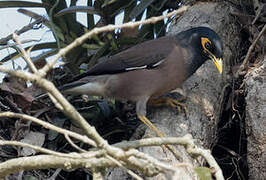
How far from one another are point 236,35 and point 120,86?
48.2 inches

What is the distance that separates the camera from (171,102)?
334 cm

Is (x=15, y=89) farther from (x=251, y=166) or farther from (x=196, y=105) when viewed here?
(x=251, y=166)

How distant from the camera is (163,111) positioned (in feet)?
11.1

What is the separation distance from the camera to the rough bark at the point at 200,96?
2.82 m

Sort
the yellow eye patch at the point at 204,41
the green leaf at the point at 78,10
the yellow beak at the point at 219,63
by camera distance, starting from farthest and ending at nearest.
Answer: the green leaf at the point at 78,10, the yellow eye patch at the point at 204,41, the yellow beak at the point at 219,63

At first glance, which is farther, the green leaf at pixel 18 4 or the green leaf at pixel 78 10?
the green leaf at pixel 18 4

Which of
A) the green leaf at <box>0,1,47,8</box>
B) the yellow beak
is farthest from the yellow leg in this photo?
the green leaf at <box>0,1,47,8</box>

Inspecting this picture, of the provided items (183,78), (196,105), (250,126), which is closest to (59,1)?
(183,78)

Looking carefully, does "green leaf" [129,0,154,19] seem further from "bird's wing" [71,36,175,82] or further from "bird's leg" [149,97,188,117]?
"bird's leg" [149,97,188,117]

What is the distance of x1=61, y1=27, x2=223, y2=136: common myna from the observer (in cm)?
346

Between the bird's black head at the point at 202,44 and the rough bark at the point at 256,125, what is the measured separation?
1.27 feet

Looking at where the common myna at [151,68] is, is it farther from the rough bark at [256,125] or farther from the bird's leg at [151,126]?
the rough bark at [256,125]

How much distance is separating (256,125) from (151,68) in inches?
41.3

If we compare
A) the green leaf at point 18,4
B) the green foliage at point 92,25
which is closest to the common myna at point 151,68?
the green foliage at point 92,25
